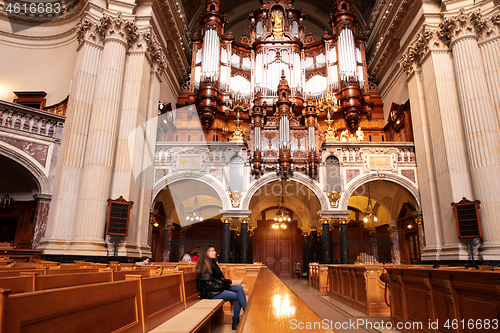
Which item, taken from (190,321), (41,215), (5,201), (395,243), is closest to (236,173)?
(41,215)

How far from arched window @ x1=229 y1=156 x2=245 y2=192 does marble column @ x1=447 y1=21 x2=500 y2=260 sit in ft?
23.4

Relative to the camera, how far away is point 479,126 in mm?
8922

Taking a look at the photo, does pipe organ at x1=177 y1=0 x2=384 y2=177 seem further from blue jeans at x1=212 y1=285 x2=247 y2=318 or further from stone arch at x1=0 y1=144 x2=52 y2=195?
blue jeans at x1=212 y1=285 x2=247 y2=318

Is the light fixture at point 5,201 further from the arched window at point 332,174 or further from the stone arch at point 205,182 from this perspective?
the arched window at point 332,174

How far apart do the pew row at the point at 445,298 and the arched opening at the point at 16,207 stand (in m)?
10.7

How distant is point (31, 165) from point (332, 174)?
32.0ft

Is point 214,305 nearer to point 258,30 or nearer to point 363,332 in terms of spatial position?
point 363,332

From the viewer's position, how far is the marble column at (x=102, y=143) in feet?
27.7

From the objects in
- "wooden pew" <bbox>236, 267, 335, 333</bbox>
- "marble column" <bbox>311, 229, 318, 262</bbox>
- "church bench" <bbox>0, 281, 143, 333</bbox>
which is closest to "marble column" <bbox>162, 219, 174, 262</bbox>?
"marble column" <bbox>311, 229, 318, 262</bbox>

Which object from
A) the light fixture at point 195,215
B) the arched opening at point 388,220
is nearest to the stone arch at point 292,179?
the arched opening at point 388,220

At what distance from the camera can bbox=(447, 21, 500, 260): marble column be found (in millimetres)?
8277

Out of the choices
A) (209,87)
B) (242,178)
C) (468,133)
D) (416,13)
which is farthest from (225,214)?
(416,13)

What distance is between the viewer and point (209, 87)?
14.6m

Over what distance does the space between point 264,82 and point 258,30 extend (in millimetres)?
3937
